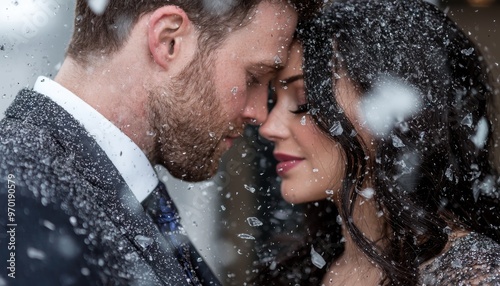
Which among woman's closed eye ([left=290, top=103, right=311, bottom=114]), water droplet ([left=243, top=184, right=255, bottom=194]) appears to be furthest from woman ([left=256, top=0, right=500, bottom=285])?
water droplet ([left=243, top=184, right=255, bottom=194])

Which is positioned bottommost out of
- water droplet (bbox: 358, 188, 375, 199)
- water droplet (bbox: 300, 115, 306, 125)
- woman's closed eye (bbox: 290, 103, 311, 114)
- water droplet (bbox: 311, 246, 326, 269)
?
water droplet (bbox: 311, 246, 326, 269)

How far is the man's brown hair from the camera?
5.08 ft

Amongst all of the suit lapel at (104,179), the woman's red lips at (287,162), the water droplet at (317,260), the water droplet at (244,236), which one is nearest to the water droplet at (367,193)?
the woman's red lips at (287,162)

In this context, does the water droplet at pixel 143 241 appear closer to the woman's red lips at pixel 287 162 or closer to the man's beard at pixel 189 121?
the man's beard at pixel 189 121

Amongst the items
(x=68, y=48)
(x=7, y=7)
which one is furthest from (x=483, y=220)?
(x=7, y=7)

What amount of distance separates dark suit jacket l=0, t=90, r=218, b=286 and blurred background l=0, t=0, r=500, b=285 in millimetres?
702

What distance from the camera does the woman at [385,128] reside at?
5.50 ft

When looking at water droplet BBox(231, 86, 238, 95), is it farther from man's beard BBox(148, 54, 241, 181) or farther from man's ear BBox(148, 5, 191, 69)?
man's ear BBox(148, 5, 191, 69)

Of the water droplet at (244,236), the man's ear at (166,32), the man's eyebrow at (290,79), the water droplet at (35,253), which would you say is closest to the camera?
the water droplet at (35,253)

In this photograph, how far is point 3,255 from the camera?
3.95 ft

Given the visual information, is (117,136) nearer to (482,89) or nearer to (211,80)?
(211,80)

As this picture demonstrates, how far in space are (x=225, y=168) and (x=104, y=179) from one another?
4.61 feet

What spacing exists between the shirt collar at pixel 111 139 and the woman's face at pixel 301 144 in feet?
1.13

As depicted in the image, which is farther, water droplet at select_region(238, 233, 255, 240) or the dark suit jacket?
water droplet at select_region(238, 233, 255, 240)
